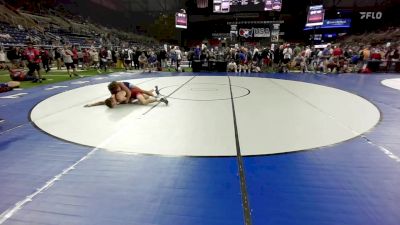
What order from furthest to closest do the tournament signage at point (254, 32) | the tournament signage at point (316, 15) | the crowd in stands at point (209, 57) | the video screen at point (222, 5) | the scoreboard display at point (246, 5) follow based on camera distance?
1. the tournament signage at point (254, 32)
2. the video screen at point (222, 5)
3. the scoreboard display at point (246, 5)
4. the tournament signage at point (316, 15)
5. the crowd in stands at point (209, 57)

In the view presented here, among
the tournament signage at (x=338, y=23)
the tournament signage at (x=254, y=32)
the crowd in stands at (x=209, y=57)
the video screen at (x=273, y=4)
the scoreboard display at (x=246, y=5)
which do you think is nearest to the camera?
the crowd in stands at (x=209, y=57)

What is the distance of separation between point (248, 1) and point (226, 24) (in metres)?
8.69

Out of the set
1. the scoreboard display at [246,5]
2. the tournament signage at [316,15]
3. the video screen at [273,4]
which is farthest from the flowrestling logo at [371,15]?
the video screen at [273,4]

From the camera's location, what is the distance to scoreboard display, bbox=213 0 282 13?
92.2ft

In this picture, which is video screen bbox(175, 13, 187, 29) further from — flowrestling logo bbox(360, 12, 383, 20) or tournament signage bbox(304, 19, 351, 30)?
flowrestling logo bbox(360, 12, 383, 20)

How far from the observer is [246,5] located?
97.3 feet

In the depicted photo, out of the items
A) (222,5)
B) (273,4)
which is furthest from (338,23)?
(222,5)

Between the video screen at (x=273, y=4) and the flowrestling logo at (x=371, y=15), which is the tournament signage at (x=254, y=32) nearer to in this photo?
the video screen at (x=273, y=4)

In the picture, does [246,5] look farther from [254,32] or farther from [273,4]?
[254,32]

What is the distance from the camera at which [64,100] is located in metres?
6.54

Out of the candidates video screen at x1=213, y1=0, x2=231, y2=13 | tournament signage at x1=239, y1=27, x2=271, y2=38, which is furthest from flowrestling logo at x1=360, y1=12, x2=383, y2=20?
video screen at x1=213, y1=0, x2=231, y2=13

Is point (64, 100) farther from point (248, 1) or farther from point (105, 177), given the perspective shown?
point (248, 1)

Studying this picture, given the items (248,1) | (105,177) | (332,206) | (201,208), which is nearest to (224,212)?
(201,208)

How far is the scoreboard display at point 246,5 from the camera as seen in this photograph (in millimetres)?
28109
